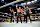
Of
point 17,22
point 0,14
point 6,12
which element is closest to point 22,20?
point 17,22

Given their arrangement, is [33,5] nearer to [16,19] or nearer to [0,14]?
[16,19]

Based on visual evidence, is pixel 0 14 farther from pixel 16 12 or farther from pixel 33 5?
pixel 33 5

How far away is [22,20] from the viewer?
3.24 ft

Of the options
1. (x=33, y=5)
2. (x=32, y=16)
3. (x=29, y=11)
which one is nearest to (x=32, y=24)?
(x=32, y=16)

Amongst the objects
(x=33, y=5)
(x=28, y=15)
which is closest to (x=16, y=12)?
(x=28, y=15)

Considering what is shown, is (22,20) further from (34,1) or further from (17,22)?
(34,1)

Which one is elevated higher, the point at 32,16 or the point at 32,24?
the point at 32,16

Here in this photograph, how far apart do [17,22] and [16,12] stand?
0.19 m

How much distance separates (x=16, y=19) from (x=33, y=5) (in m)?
0.42

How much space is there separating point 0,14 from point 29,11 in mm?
575

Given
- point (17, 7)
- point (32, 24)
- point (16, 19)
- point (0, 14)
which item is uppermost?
point (17, 7)

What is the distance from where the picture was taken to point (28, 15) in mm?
989

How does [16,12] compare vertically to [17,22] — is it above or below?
above

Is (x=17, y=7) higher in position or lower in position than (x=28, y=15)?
higher
